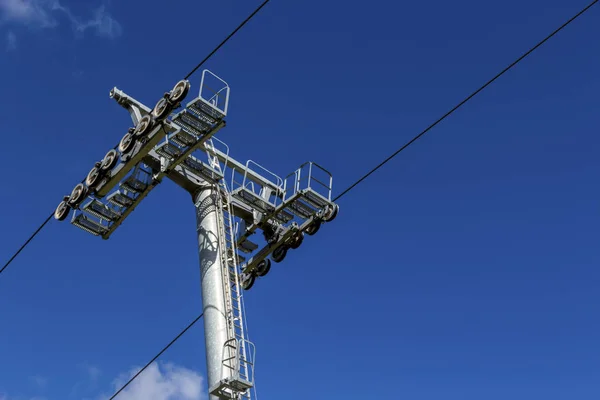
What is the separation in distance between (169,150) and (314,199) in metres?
3.92

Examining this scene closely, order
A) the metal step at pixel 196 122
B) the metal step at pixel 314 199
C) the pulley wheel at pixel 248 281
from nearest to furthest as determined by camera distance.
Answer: the metal step at pixel 196 122
the metal step at pixel 314 199
the pulley wheel at pixel 248 281

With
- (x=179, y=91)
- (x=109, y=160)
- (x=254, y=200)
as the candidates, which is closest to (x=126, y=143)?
(x=109, y=160)

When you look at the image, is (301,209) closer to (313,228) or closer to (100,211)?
(313,228)

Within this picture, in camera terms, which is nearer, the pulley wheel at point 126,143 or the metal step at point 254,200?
the pulley wheel at point 126,143

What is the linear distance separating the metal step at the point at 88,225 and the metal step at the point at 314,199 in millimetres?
5022

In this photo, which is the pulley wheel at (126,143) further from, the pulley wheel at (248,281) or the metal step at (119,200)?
the pulley wheel at (248,281)

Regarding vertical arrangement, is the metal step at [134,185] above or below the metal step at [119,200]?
above

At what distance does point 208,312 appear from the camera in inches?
841

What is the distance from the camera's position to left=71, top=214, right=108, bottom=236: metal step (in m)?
23.5

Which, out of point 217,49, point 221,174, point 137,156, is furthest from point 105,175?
point 217,49

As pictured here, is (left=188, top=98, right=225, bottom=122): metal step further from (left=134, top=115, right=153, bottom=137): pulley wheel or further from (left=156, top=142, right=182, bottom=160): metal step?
(left=156, top=142, right=182, bottom=160): metal step

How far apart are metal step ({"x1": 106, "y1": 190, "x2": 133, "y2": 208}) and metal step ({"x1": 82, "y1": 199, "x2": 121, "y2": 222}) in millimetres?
225

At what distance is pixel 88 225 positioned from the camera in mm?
23516

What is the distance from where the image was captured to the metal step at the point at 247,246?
24.6m
